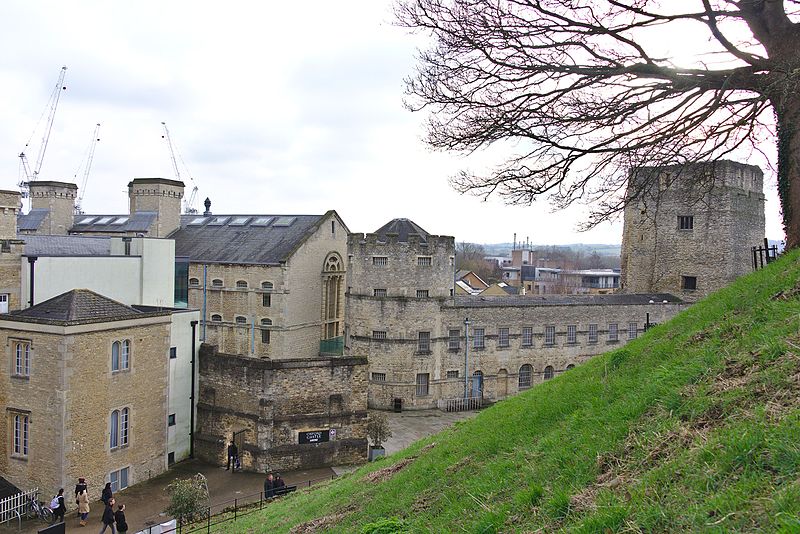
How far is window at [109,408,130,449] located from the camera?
71.9ft

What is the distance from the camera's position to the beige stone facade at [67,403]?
2012cm

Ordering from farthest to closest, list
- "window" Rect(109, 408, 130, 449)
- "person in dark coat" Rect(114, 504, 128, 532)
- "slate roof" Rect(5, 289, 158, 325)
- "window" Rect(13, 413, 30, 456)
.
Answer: "window" Rect(109, 408, 130, 449)
"window" Rect(13, 413, 30, 456)
"slate roof" Rect(5, 289, 158, 325)
"person in dark coat" Rect(114, 504, 128, 532)

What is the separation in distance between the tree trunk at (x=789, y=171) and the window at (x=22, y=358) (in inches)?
912

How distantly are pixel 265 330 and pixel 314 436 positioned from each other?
15.0 meters

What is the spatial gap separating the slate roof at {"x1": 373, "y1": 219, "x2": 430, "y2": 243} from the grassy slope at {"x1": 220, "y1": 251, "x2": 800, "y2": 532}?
960 inches

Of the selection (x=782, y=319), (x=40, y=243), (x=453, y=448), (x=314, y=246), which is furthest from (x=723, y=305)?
(x=314, y=246)

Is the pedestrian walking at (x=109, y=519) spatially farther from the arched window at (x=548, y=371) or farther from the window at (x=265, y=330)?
the arched window at (x=548, y=371)

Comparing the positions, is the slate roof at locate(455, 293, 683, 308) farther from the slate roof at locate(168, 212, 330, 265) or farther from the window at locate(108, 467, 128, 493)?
the window at locate(108, 467, 128, 493)

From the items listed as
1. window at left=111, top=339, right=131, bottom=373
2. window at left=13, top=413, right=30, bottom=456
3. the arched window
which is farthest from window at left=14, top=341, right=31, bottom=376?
the arched window

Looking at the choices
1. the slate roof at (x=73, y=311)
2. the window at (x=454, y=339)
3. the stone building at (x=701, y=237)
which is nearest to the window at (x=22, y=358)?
the slate roof at (x=73, y=311)

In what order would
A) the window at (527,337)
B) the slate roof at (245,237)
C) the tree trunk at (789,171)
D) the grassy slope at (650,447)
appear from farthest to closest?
the slate roof at (245,237), the window at (527,337), the tree trunk at (789,171), the grassy slope at (650,447)

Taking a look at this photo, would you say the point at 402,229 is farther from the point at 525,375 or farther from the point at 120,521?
the point at 120,521

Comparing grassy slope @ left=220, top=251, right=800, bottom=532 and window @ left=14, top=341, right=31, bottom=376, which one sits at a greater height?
grassy slope @ left=220, top=251, right=800, bottom=532

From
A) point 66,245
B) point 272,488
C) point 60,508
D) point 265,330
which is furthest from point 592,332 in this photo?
point 66,245
